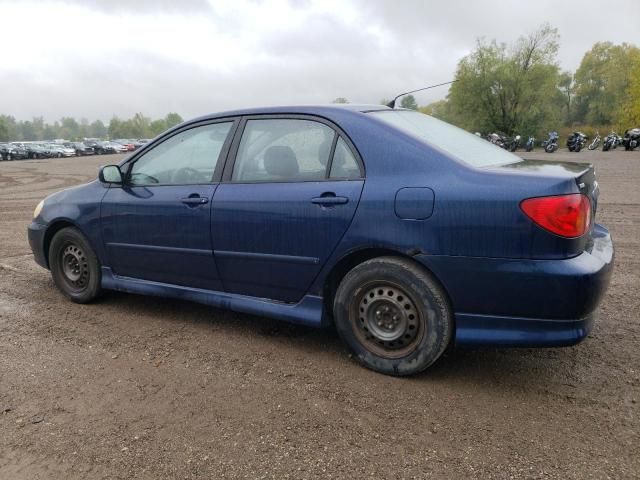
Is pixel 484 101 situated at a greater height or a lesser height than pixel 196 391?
greater

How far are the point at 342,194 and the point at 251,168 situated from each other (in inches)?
29.9

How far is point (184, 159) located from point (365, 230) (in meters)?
1.63

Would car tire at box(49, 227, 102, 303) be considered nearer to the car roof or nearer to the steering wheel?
the steering wheel

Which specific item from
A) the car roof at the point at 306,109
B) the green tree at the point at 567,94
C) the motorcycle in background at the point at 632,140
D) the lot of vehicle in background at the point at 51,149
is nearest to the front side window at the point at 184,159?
the car roof at the point at 306,109

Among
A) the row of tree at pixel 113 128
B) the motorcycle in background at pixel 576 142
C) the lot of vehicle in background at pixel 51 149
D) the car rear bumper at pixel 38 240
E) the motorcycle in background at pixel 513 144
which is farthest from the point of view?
the row of tree at pixel 113 128

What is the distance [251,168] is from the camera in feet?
11.4

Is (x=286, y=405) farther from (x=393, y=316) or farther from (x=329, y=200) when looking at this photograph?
(x=329, y=200)

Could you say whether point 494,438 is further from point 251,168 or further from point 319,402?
point 251,168

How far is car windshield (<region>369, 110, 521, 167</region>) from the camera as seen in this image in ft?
10.1

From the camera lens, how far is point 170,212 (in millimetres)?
3703

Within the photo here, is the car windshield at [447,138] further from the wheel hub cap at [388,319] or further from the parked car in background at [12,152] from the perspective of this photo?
the parked car in background at [12,152]

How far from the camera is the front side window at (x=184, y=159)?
3689 millimetres

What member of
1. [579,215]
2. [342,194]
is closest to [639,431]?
[579,215]

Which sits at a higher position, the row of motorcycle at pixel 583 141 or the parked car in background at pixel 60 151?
the row of motorcycle at pixel 583 141
